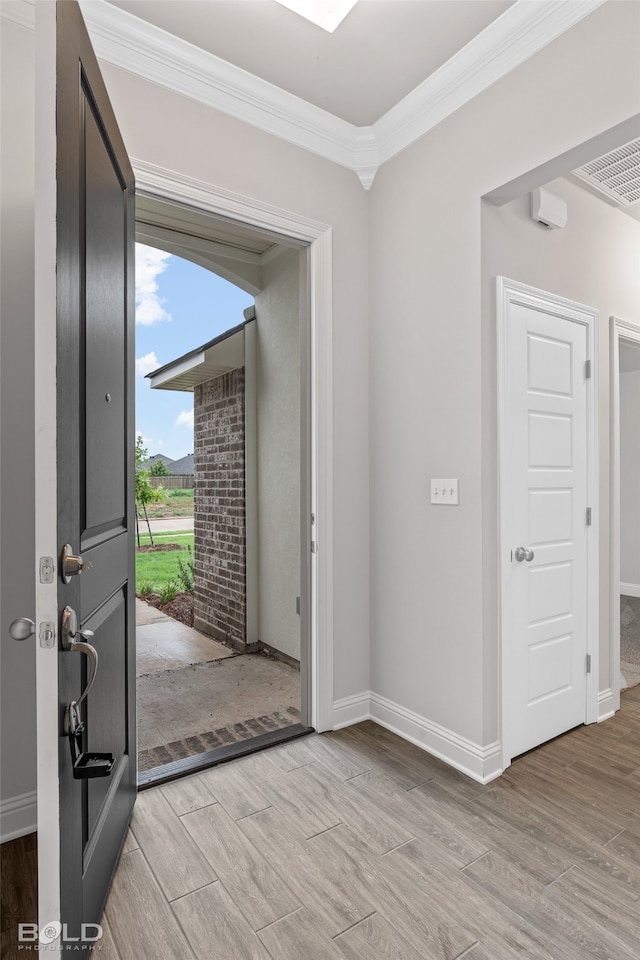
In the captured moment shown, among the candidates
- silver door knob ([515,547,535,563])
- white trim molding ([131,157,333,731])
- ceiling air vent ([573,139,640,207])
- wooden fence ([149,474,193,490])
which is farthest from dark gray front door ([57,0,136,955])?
wooden fence ([149,474,193,490])

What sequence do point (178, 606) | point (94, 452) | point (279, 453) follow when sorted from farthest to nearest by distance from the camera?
1. point (178, 606)
2. point (279, 453)
3. point (94, 452)

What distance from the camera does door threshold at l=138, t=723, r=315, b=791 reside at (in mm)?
2121

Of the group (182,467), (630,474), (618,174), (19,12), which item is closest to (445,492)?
(618,174)

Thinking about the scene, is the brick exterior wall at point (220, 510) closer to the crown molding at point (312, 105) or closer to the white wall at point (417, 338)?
the white wall at point (417, 338)

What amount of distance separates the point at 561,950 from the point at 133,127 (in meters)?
2.96

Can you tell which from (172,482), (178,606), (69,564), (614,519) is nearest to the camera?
(69,564)

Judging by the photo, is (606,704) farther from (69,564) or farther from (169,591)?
(169,591)

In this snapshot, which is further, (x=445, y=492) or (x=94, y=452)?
(x=445, y=492)

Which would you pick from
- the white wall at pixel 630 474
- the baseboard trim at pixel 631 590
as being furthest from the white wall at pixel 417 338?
the baseboard trim at pixel 631 590

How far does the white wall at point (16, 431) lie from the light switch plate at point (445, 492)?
1597 mm

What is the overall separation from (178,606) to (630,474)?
16.9ft

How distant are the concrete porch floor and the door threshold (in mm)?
137

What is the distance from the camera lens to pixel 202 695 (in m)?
3.22

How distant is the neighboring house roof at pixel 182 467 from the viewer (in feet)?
18.1
